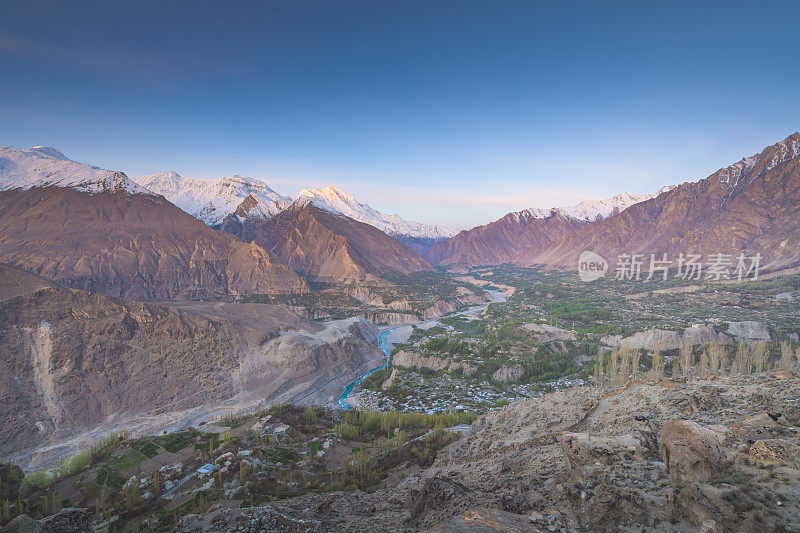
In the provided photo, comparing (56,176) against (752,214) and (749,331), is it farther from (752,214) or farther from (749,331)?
(752,214)

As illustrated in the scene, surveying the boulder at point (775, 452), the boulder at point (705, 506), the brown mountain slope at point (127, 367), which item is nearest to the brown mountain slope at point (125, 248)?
the brown mountain slope at point (127, 367)

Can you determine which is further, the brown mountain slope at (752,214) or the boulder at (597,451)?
the brown mountain slope at (752,214)

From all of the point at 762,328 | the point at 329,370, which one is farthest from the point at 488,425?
the point at 762,328

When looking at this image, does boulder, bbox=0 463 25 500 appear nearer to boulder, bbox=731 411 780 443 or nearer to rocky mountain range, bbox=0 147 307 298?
boulder, bbox=731 411 780 443

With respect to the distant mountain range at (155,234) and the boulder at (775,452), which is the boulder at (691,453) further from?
the distant mountain range at (155,234)

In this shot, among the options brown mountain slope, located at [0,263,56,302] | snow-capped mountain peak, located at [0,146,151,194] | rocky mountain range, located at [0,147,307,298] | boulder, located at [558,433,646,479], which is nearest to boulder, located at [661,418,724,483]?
boulder, located at [558,433,646,479]

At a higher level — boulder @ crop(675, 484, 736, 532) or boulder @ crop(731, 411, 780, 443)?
boulder @ crop(731, 411, 780, 443)
